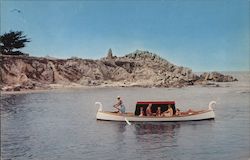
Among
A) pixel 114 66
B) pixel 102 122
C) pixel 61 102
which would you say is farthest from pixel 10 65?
pixel 102 122

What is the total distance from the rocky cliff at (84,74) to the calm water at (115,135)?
8.00 m

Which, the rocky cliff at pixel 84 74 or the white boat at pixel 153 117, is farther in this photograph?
the rocky cliff at pixel 84 74

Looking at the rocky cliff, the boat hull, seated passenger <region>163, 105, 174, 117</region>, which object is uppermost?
the rocky cliff

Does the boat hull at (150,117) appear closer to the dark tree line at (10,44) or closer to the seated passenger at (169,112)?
the seated passenger at (169,112)

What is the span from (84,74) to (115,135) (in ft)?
70.0

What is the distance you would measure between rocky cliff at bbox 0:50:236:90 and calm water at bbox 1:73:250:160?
8005 mm

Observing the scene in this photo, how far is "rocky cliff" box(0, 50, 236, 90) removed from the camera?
2748cm

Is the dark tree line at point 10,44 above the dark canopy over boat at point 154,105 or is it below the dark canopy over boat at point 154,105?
above

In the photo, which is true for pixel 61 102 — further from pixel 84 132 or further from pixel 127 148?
pixel 127 148

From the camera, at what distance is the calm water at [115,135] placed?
9936 mm

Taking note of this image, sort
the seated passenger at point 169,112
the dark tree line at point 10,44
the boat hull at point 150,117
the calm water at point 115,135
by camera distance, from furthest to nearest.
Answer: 1. the dark tree line at point 10,44
2. the seated passenger at point 169,112
3. the boat hull at point 150,117
4. the calm water at point 115,135

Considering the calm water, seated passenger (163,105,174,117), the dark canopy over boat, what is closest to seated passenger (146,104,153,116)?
the dark canopy over boat

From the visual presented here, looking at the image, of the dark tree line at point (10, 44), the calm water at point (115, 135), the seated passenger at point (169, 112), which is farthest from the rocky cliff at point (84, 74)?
the seated passenger at point (169, 112)

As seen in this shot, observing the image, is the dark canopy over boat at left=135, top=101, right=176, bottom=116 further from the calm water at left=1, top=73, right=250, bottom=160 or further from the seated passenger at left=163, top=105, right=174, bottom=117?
the calm water at left=1, top=73, right=250, bottom=160
